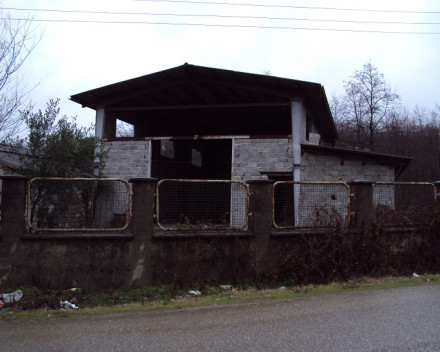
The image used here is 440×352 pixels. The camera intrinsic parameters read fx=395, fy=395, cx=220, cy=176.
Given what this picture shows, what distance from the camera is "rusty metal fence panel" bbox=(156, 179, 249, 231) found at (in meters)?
8.32

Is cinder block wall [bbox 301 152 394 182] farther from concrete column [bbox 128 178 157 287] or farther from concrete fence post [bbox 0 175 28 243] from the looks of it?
concrete fence post [bbox 0 175 28 243]

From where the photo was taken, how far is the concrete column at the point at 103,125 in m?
15.9

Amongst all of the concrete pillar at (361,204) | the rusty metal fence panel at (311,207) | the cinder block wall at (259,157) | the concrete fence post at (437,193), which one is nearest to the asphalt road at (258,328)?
the rusty metal fence panel at (311,207)

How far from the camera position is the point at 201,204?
8883 millimetres

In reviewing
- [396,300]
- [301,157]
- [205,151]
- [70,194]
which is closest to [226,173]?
[205,151]

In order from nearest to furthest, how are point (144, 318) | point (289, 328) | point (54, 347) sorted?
point (54, 347) < point (289, 328) < point (144, 318)

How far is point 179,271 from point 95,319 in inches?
Answer: 92.6

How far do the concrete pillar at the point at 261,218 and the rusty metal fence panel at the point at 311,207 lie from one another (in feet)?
0.53

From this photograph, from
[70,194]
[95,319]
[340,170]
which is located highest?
[340,170]

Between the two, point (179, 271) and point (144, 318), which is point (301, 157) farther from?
point (144, 318)

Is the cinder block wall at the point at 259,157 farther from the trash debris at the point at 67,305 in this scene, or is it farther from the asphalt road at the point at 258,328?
the trash debris at the point at 67,305

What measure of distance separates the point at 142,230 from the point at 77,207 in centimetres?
192

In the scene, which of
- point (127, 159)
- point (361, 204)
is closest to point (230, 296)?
point (361, 204)

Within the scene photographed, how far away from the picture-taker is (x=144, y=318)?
5.82m
